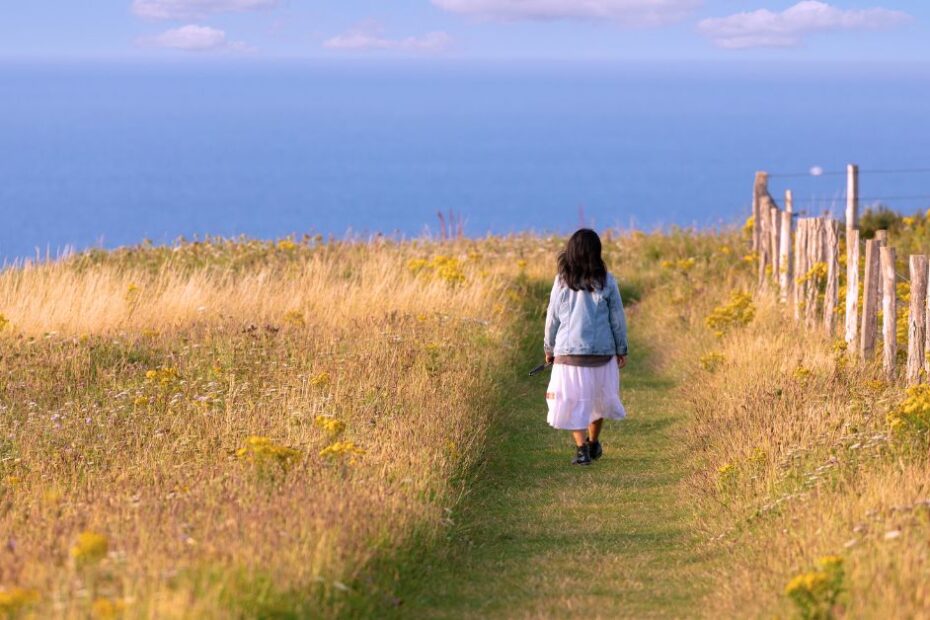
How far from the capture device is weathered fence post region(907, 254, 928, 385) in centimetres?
897

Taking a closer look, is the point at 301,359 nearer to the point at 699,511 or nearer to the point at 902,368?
the point at 699,511

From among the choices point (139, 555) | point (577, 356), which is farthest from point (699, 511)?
point (139, 555)

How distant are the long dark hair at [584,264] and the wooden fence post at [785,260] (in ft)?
19.0

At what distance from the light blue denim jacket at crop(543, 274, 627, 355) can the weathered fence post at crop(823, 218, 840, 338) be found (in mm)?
3678

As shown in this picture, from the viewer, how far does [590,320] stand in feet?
28.6

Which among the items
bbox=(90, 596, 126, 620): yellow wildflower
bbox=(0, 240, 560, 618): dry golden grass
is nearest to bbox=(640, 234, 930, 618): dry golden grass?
bbox=(0, 240, 560, 618): dry golden grass

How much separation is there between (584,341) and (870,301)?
117 inches

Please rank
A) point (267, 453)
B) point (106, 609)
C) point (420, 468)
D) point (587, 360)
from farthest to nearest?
point (587, 360)
point (420, 468)
point (267, 453)
point (106, 609)

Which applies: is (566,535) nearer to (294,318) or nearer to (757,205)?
(294,318)

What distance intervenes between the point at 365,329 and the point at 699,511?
15.9 ft

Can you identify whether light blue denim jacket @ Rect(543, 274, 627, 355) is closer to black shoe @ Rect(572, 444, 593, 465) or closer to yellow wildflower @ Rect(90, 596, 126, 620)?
black shoe @ Rect(572, 444, 593, 465)

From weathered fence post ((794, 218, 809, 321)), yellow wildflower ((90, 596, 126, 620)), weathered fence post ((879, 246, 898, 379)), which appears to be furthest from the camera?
weathered fence post ((794, 218, 809, 321))

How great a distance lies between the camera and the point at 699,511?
24.6 feet

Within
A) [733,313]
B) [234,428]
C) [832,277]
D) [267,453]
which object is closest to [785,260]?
[832,277]
